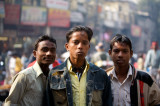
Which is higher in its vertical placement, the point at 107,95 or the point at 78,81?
the point at 78,81

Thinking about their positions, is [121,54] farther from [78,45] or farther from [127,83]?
[78,45]

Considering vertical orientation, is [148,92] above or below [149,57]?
above

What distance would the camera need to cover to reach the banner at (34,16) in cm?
2048

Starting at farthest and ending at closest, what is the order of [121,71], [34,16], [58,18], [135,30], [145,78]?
[135,30], [58,18], [34,16], [121,71], [145,78]

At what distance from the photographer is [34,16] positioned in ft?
69.3

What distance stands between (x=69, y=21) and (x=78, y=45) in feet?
73.1

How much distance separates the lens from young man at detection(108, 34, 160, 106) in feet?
7.69

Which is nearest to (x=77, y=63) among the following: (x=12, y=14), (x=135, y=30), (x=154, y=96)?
(x=154, y=96)

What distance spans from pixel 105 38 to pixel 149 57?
22106mm

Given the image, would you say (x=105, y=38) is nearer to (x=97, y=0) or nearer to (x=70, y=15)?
(x=97, y=0)

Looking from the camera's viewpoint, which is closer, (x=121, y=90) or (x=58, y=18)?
(x=121, y=90)

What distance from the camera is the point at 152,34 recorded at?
1645 inches

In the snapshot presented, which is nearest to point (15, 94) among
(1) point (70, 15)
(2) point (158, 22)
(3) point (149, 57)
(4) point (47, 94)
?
(4) point (47, 94)

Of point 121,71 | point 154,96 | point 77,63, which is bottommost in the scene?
point 154,96
